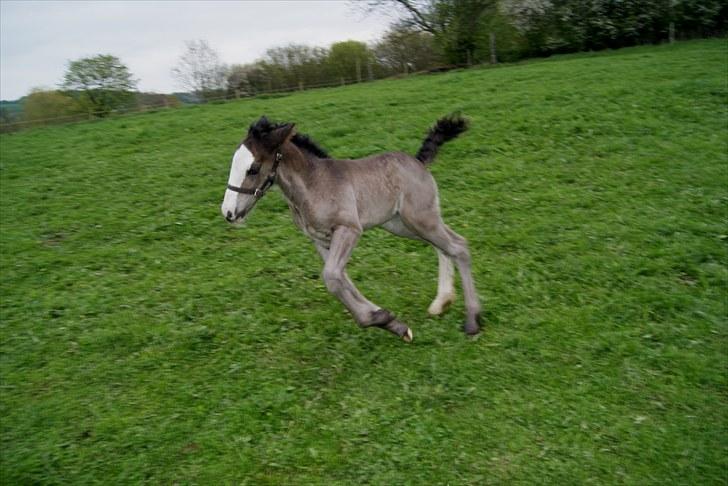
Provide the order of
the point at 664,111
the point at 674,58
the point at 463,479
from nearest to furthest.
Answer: the point at 463,479, the point at 664,111, the point at 674,58

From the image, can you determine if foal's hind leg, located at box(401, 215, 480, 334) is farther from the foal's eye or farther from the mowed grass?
the foal's eye

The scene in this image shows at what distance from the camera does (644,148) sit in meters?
10.9

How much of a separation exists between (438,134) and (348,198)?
156 cm

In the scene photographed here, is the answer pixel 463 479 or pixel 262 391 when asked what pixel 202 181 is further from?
pixel 463 479

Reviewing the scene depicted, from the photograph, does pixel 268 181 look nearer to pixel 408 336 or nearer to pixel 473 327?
pixel 408 336

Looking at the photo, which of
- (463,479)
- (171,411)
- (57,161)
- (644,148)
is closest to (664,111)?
(644,148)

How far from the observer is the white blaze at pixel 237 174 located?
16.8 ft

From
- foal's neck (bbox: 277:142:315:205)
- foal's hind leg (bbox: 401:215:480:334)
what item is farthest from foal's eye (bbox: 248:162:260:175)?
foal's hind leg (bbox: 401:215:480:334)

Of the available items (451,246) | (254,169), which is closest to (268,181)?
(254,169)

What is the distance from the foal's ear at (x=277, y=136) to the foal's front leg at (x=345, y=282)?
970mm

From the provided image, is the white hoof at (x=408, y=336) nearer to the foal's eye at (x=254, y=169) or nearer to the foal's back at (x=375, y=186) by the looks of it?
the foal's back at (x=375, y=186)

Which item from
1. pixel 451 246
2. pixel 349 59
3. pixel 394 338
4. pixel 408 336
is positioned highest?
pixel 349 59

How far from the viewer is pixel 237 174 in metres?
5.14

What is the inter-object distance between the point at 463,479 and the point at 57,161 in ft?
45.1
